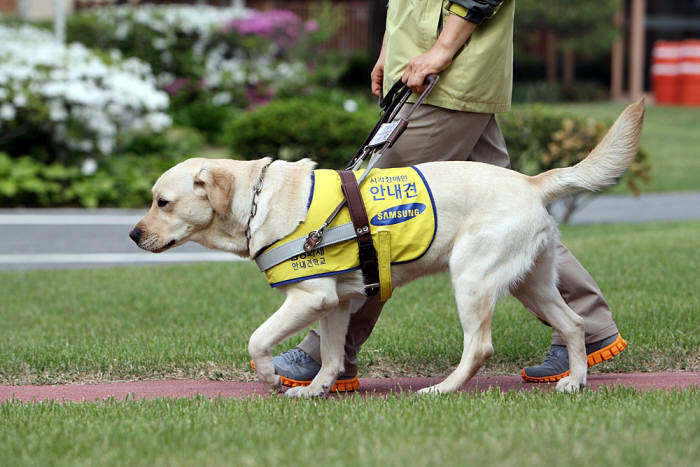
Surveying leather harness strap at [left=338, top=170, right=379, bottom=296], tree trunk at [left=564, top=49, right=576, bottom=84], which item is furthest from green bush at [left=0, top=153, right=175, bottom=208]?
tree trunk at [left=564, top=49, right=576, bottom=84]

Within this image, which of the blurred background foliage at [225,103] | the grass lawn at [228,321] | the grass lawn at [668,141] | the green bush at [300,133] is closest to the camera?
the grass lawn at [228,321]

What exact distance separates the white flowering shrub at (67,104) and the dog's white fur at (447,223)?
9013mm

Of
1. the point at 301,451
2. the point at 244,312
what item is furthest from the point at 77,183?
the point at 301,451

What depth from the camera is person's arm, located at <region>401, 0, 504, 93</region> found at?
14.0ft

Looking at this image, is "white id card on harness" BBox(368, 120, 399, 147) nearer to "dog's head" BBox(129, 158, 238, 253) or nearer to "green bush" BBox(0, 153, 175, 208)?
"dog's head" BBox(129, 158, 238, 253)

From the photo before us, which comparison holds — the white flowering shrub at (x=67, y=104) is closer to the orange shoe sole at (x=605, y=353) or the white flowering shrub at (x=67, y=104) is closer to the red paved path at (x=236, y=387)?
A: the red paved path at (x=236, y=387)

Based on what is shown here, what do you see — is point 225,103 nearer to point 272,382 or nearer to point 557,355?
point 557,355

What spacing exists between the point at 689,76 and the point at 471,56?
2659 centimetres

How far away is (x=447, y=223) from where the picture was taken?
163 inches

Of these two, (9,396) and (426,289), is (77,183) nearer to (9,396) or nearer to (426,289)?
(426,289)

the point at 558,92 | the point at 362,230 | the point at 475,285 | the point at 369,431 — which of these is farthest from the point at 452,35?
the point at 558,92

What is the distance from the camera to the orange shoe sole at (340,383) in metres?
4.68

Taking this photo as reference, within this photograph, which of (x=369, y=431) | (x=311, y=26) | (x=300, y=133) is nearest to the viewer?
(x=369, y=431)

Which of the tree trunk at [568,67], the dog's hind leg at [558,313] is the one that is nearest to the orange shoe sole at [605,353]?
the dog's hind leg at [558,313]
